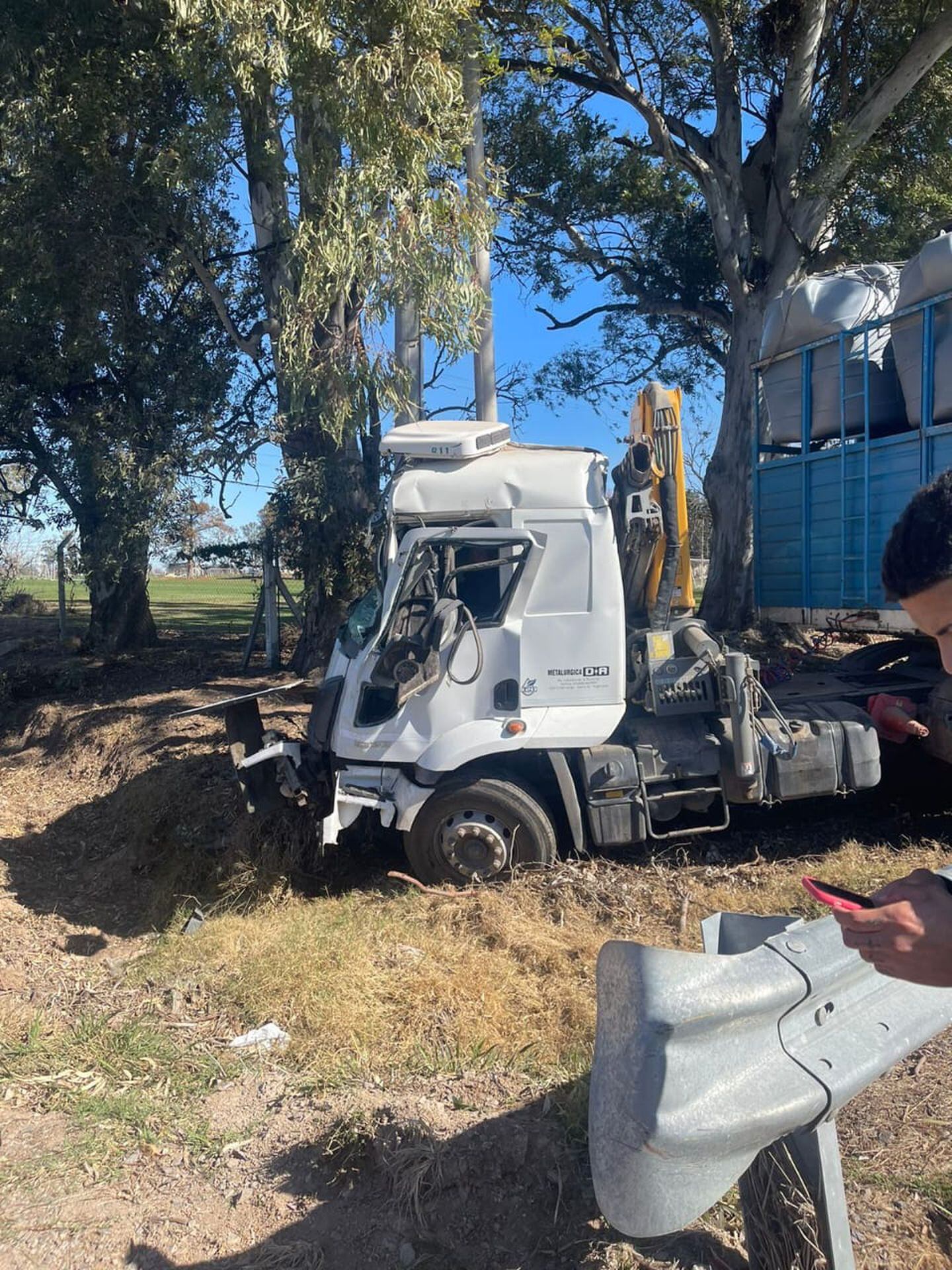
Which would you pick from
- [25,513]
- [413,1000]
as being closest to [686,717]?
[413,1000]

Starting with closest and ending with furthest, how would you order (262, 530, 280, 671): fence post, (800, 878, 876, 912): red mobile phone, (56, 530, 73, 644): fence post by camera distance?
(800, 878, 876, 912): red mobile phone < (262, 530, 280, 671): fence post < (56, 530, 73, 644): fence post

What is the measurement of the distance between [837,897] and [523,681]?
3773mm

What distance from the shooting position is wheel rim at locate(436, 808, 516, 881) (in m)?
5.69

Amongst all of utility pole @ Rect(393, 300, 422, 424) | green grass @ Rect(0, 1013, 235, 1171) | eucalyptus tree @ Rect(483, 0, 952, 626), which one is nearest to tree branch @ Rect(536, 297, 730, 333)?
eucalyptus tree @ Rect(483, 0, 952, 626)

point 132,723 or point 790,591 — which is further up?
point 790,591

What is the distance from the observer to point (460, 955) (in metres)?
4.93

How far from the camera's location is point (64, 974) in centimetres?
510

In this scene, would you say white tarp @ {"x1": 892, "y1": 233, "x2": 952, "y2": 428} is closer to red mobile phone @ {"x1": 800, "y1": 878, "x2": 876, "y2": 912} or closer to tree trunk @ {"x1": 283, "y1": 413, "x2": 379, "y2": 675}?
red mobile phone @ {"x1": 800, "y1": 878, "x2": 876, "y2": 912}

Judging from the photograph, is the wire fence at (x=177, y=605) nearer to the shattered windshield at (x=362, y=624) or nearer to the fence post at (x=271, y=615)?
the fence post at (x=271, y=615)

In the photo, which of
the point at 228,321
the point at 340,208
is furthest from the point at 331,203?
the point at 228,321

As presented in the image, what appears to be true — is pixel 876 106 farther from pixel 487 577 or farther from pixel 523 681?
pixel 523 681

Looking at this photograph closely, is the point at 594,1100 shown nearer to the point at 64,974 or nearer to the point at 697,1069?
the point at 697,1069

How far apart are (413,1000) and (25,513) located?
Answer: 38.1ft

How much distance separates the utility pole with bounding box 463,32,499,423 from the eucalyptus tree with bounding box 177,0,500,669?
228 mm
